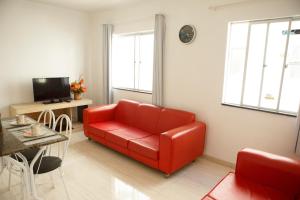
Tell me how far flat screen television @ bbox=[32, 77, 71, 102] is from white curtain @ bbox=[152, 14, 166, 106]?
2.02 meters

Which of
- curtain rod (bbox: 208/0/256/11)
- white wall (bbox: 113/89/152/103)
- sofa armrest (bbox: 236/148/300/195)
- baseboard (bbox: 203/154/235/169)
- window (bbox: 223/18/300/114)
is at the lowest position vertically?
baseboard (bbox: 203/154/235/169)

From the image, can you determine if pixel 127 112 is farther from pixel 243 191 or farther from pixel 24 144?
pixel 243 191

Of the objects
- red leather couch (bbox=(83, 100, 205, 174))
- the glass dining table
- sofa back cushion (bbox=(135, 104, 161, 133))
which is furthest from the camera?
sofa back cushion (bbox=(135, 104, 161, 133))

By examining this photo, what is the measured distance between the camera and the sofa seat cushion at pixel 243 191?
5.59 ft

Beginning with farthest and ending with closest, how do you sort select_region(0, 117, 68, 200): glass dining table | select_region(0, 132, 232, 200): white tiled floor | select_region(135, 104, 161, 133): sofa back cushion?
1. select_region(135, 104, 161, 133): sofa back cushion
2. select_region(0, 132, 232, 200): white tiled floor
3. select_region(0, 117, 68, 200): glass dining table

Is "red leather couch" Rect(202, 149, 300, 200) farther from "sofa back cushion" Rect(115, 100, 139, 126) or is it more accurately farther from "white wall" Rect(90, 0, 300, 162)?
"sofa back cushion" Rect(115, 100, 139, 126)

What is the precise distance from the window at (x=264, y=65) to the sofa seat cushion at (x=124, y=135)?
1.41m

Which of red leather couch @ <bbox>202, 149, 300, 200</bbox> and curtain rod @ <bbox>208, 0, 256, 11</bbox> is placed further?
curtain rod @ <bbox>208, 0, 256, 11</bbox>

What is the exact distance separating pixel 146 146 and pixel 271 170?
1.47 metres

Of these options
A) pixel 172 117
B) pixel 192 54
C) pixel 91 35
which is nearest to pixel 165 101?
pixel 172 117

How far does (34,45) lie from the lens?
4113mm

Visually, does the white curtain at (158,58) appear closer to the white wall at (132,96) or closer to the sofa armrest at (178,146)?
the white wall at (132,96)

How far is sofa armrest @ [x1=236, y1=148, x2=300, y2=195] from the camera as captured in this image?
1.79 m

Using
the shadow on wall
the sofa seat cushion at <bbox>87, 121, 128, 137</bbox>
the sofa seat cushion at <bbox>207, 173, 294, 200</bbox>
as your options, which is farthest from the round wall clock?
the shadow on wall
